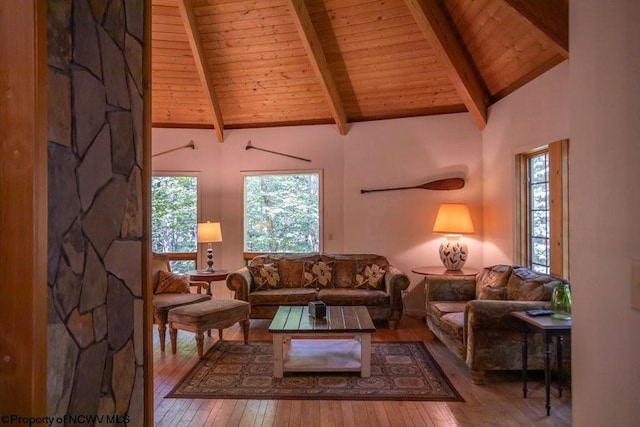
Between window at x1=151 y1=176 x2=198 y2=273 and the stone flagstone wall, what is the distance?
447 cm

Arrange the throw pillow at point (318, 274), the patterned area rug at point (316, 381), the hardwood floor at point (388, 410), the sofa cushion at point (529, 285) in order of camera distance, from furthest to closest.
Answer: the throw pillow at point (318, 274) → the sofa cushion at point (529, 285) → the patterned area rug at point (316, 381) → the hardwood floor at point (388, 410)

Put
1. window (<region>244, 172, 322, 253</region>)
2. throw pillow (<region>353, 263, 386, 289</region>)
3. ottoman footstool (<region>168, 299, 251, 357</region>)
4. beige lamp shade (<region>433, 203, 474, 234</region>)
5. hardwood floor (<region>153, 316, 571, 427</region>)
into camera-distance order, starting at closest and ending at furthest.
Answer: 1. hardwood floor (<region>153, 316, 571, 427</region>)
2. ottoman footstool (<region>168, 299, 251, 357</region>)
3. beige lamp shade (<region>433, 203, 474, 234</region>)
4. throw pillow (<region>353, 263, 386, 289</region>)
5. window (<region>244, 172, 322, 253</region>)

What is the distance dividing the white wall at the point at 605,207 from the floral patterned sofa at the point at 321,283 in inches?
141

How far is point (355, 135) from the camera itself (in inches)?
228

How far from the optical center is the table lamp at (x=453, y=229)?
4.89 m

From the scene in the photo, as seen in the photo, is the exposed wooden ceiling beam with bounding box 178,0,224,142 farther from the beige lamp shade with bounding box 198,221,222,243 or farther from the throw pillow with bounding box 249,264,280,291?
the throw pillow with bounding box 249,264,280,291

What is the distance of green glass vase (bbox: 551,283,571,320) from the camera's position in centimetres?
279

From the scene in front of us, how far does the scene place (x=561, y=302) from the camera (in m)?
2.82

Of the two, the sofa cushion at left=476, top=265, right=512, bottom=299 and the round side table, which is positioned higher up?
the sofa cushion at left=476, top=265, right=512, bottom=299

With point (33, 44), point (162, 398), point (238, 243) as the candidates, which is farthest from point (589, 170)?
point (238, 243)

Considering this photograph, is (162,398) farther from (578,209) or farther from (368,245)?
(368,245)

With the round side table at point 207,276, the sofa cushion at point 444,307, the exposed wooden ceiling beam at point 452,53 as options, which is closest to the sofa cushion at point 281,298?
the round side table at point 207,276

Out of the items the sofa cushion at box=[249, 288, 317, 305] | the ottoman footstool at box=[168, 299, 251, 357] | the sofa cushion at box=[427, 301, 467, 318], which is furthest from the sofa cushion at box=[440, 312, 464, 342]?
the ottoman footstool at box=[168, 299, 251, 357]

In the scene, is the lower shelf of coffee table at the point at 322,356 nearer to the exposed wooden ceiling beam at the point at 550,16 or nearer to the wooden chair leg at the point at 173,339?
the wooden chair leg at the point at 173,339
